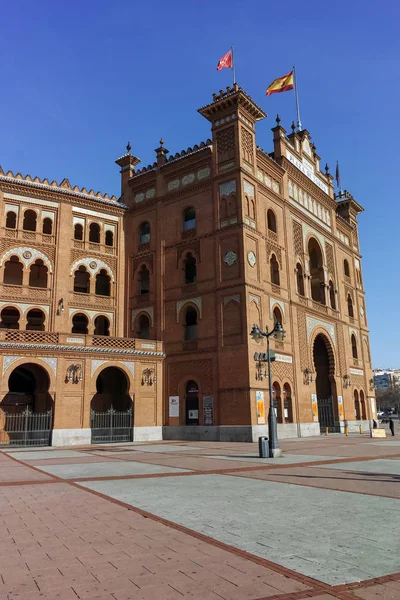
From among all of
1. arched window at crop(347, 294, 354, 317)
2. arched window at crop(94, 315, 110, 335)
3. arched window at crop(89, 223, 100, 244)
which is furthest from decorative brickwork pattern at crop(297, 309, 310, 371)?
arched window at crop(89, 223, 100, 244)

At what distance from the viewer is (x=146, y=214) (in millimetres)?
34375

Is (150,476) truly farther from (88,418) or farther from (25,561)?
(88,418)

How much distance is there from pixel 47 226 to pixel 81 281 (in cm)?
428

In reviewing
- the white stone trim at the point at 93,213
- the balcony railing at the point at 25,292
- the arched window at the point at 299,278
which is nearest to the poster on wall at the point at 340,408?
the arched window at the point at 299,278

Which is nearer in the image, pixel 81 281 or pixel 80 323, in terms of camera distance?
pixel 80 323

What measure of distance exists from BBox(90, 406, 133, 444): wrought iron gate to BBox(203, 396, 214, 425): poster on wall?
14.4 feet

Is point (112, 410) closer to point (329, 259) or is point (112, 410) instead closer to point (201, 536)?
point (201, 536)

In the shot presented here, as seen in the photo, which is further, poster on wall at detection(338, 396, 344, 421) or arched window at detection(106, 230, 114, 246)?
poster on wall at detection(338, 396, 344, 421)

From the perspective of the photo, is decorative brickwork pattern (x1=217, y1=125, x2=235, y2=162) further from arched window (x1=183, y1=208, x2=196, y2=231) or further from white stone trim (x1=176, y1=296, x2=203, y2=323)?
white stone trim (x1=176, y1=296, x2=203, y2=323)

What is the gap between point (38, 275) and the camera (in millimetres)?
31312

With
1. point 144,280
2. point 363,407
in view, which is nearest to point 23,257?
point 144,280

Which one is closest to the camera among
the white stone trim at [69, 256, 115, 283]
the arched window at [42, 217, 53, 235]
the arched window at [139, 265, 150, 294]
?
the arched window at [42, 217, 53, 235]

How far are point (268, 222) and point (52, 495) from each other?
85.6ft

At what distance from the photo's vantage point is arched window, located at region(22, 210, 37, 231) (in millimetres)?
31203
